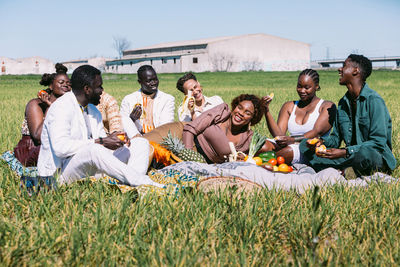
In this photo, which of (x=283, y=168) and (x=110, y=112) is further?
(x=110, y=112)

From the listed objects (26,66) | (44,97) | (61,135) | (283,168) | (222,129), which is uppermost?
(26,66)

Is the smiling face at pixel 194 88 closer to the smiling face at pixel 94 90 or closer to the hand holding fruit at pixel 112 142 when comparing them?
the smiling face at pixel 94 90

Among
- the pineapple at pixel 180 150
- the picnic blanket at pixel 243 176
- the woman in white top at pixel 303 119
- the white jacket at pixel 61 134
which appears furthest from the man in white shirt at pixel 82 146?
the woman in white top at pixel 303 119

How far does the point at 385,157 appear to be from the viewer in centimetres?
490

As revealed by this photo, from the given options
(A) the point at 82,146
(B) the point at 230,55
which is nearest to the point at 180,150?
(A) the point at 82,146

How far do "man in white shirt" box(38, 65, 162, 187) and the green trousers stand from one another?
2.36m

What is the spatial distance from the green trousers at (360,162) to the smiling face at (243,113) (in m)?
1.05

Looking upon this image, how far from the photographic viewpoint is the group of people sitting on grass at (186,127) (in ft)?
13.5

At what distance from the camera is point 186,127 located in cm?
578

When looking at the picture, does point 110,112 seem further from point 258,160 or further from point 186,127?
point 258,160

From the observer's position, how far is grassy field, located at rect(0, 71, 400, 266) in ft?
8.32

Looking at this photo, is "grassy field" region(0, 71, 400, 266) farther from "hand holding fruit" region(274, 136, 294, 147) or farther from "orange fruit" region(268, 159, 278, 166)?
"hand holding fruit" region(274, 136, 294, 147)

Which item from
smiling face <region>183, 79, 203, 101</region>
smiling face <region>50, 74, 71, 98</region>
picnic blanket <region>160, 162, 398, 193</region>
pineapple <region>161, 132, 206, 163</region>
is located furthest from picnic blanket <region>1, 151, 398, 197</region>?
smiling face <region>183, 79, 203, 101</region>

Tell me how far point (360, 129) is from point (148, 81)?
3.45 metres
